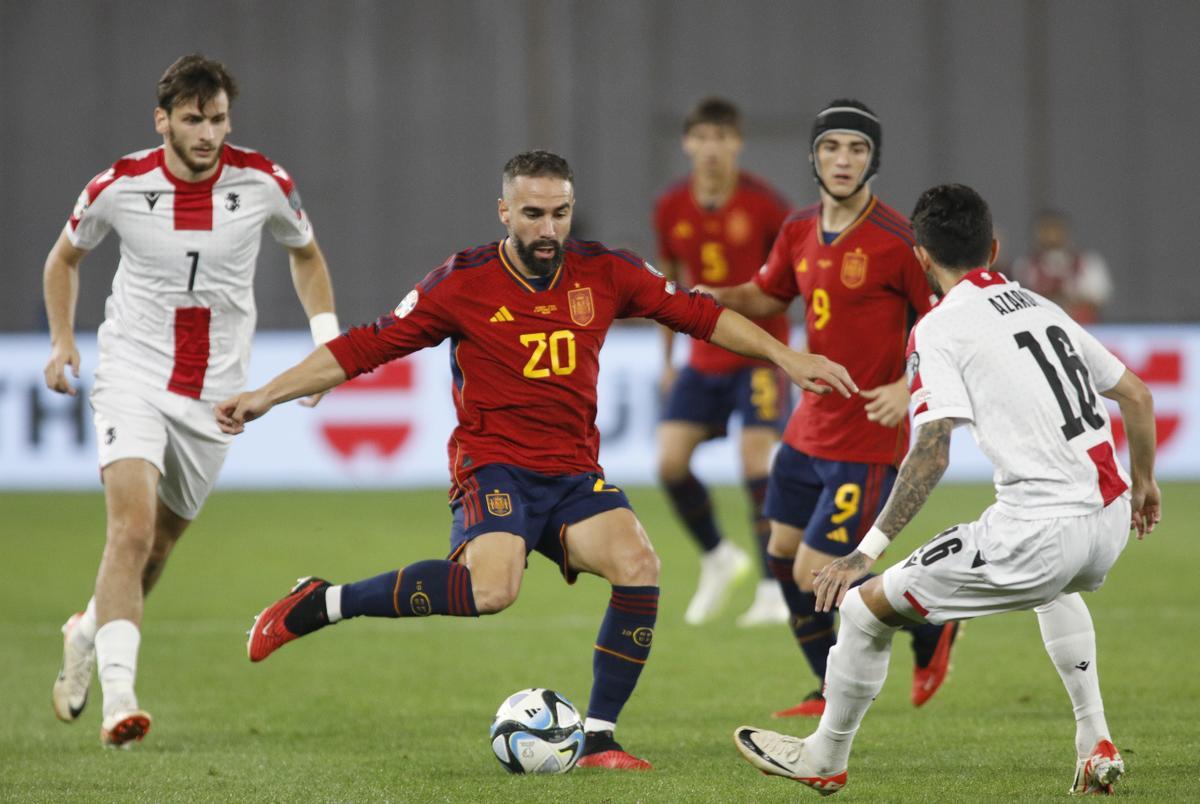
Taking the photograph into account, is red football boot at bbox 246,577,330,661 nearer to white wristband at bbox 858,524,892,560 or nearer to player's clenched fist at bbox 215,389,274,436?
player's clenched fist at bbox 215,389,274,436

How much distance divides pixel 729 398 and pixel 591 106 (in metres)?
11.8

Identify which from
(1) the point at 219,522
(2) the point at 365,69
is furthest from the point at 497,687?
(2) the point at 365,69

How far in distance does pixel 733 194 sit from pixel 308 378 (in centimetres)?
417

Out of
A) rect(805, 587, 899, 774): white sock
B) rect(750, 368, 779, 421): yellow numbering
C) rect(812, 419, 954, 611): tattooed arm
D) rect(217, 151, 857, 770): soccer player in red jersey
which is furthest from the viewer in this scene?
rect(750, 368, 779, 421): yellow numbering

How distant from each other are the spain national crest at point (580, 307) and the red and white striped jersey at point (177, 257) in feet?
5.19

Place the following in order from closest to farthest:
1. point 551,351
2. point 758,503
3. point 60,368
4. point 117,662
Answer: point 551,351
point 117,662
point 60,368
point 758,503

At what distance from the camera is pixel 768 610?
9305 millimetres

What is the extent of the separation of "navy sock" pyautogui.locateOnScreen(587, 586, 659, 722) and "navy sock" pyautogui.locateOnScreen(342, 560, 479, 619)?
0.53m

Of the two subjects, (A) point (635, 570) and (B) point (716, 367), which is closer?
(A) point (635, 570)

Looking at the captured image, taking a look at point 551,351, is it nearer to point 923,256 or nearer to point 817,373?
point 817,373

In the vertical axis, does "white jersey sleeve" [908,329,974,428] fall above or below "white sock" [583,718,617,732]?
above

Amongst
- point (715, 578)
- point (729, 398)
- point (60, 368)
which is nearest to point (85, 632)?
point (60, 368)

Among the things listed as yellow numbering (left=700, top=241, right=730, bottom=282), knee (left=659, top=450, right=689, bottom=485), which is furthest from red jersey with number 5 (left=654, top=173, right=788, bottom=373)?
knee (left=659, top=450, right=689, bottom=485)

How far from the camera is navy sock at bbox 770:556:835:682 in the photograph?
265 inches
